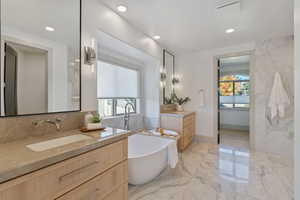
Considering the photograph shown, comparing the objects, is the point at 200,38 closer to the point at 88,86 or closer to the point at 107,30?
the point at 107,30

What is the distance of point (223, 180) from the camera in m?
2.06

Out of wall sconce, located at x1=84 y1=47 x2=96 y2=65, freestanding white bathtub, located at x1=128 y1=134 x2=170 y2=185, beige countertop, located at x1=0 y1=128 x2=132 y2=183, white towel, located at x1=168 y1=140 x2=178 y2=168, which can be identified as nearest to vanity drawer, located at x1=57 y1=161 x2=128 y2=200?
beige countertop, located at x1=0 y1=128 x2=132 y2=183


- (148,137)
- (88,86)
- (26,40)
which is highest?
(26,40)

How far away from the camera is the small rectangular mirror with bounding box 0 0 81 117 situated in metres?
1.14

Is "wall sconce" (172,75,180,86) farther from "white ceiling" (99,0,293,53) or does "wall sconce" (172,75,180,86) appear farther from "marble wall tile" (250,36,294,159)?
"marble wall tile" (250,36,294,159)

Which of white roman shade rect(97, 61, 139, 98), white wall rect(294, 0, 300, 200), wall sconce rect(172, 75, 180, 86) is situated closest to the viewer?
white wall rect(294, 0, 300, 200)

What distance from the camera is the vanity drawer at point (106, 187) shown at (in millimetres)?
936

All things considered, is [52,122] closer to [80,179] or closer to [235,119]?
[80,179]

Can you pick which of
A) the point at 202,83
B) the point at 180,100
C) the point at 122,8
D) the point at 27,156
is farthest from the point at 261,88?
the point at 27,156

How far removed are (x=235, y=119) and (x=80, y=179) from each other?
5821mm

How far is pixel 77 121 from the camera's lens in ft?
5.13

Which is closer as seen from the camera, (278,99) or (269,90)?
(278,99)

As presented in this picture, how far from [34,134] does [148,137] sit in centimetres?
173

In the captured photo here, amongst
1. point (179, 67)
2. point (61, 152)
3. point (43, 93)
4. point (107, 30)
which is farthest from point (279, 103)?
point (43, 93)
